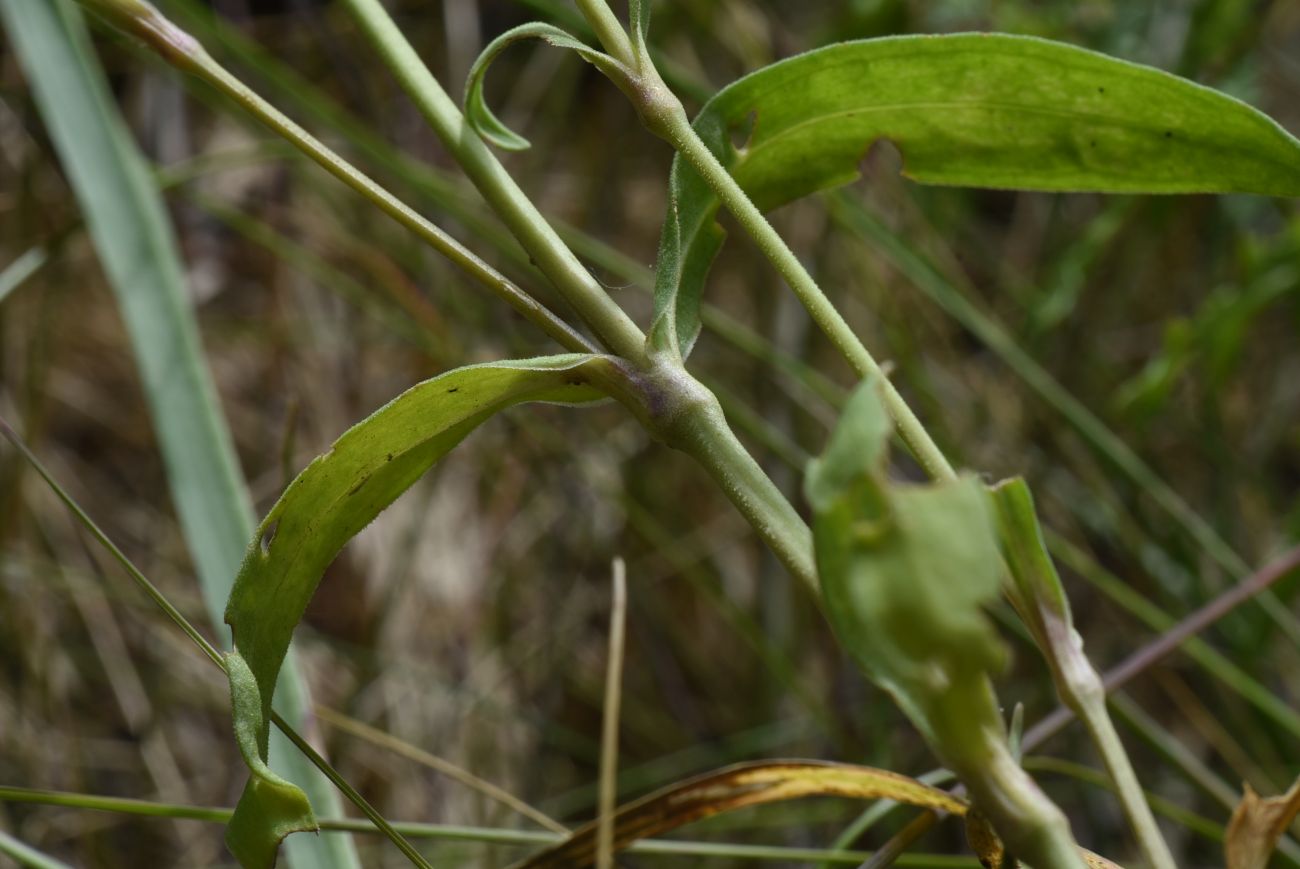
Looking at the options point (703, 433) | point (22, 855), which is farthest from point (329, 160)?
point (22, 855)

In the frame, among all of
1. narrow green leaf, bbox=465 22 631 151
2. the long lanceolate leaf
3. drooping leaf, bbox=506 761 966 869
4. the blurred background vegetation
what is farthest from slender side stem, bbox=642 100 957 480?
the blurred background vegetation

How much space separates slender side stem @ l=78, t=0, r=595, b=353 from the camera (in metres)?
0.47

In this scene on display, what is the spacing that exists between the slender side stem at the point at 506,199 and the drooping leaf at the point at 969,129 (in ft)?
0.06

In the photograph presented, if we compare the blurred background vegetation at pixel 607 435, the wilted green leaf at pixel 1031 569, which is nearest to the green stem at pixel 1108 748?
the wilted green leaf at pixel 1031 569

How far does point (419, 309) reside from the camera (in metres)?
1.44

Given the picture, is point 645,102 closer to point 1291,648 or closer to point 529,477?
point 1291,648

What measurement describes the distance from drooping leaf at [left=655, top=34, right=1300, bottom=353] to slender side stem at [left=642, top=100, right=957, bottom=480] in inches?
1.4

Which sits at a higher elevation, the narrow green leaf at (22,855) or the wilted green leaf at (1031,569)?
the narrow green leaf at (22,855)

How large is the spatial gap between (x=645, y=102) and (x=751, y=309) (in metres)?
1.48

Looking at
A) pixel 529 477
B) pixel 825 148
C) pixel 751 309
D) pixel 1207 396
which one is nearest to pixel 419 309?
pixel 529 477

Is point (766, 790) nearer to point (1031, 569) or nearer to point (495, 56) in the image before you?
point (1031, 569)

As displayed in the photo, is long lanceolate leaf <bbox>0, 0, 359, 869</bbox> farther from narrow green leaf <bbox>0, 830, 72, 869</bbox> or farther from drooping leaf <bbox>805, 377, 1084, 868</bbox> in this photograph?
drooping leaf <bbox>805, 377, 1084, 868</bbox>

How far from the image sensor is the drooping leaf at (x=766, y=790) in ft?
1.56

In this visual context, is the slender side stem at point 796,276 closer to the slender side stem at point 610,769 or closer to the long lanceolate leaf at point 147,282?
the slender side stem at point 610,769
